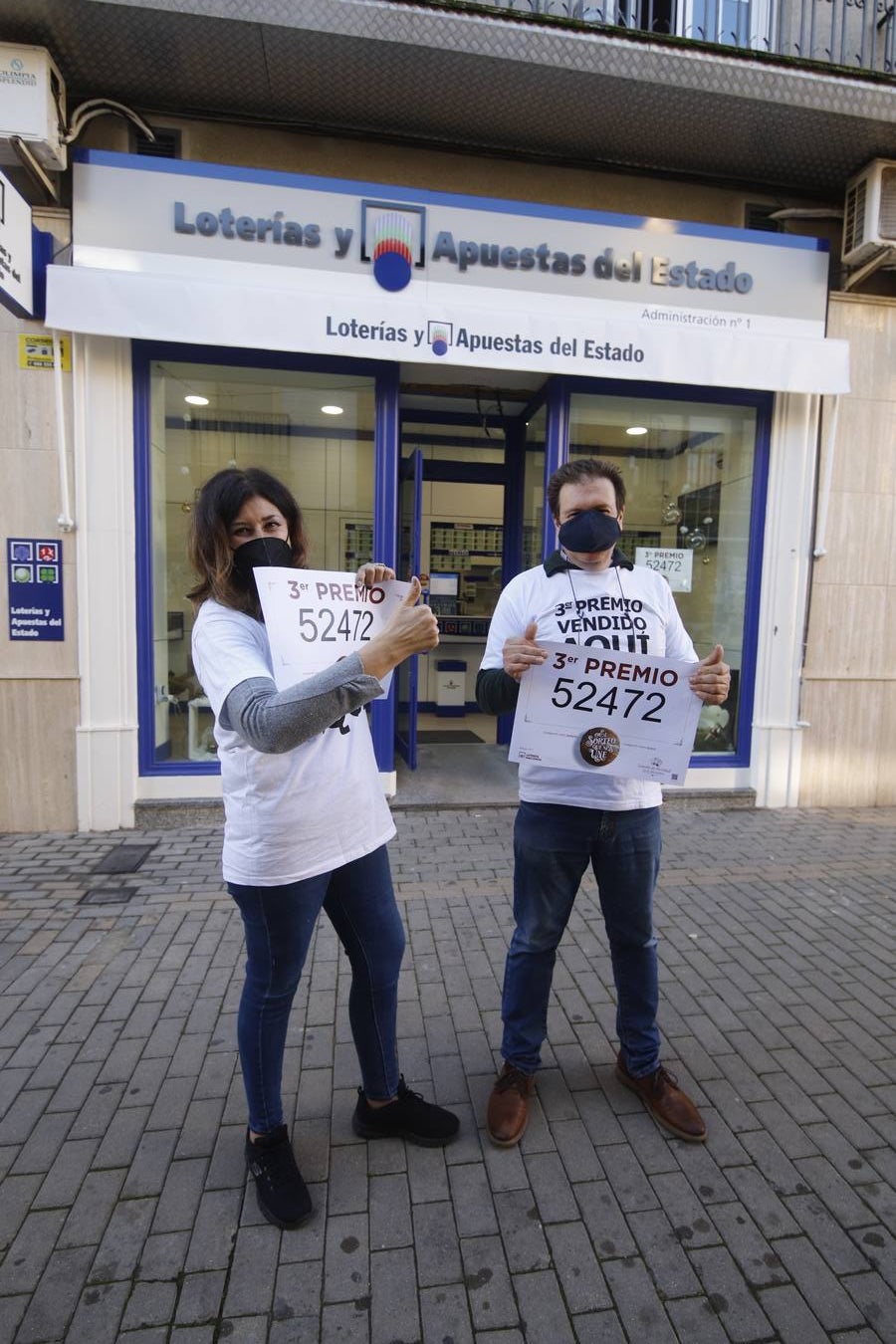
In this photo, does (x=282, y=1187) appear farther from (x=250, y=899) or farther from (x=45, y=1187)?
(x=250, y=899)

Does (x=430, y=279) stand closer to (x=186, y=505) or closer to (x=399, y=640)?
(x=186, y=505)

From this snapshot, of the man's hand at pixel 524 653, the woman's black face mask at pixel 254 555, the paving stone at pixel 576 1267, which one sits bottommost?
the paving stone at pixel 576 1267

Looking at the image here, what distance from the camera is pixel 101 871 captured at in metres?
4.50

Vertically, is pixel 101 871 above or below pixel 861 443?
below

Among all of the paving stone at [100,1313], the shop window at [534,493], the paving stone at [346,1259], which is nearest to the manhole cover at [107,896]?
the paving stone at [100,1313]

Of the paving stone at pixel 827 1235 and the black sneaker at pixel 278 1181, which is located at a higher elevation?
the black sneaker at pixel 278 1181

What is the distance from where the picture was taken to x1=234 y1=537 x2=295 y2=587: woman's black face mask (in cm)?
187

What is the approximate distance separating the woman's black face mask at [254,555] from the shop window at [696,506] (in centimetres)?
472

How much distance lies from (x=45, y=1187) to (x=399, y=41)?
6007 mm

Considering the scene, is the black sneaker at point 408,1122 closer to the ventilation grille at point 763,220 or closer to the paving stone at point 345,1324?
the paving stone at point 345,1324

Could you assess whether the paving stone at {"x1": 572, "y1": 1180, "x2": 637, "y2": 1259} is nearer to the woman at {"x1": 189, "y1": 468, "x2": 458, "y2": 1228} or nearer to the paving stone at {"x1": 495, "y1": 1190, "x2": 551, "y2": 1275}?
the paving stone at {"x1": 495, "y1": 1190, "x2": 551, "y2": 1275}

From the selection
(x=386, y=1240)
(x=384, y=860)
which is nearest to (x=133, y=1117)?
(x=386, y=1240)

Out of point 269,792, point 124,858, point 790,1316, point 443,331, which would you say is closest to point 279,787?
point 269,792

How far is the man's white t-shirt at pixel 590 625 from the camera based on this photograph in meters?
2.30
